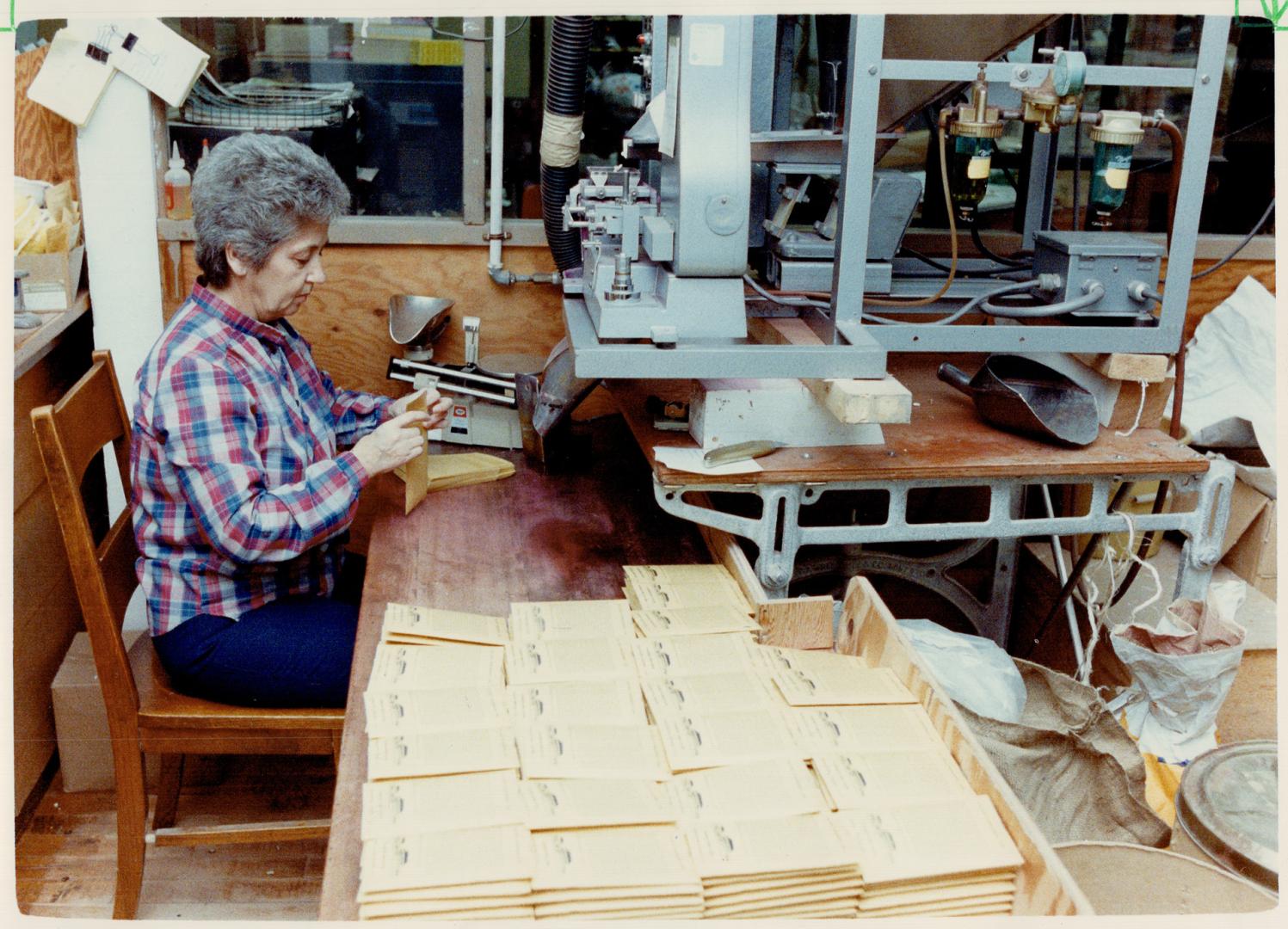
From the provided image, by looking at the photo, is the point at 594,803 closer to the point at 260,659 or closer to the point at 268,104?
the point at 260,659

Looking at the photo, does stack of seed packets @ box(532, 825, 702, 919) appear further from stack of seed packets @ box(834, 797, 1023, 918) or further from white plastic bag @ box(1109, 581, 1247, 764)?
white plastic bag @ box(1109, 581, 1247, 764)

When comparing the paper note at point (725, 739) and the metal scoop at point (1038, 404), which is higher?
the metal scoop at point (1038, 404)

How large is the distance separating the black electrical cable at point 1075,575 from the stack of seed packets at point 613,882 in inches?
61.9

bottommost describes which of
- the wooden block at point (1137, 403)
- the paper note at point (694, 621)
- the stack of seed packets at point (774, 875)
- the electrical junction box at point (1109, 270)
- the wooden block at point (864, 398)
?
the stack of seed packets at point (774, 875)

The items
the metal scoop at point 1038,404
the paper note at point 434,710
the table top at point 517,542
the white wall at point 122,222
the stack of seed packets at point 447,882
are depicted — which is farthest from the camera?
the white wall at point 122,222

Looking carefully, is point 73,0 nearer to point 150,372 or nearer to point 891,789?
point 150,372

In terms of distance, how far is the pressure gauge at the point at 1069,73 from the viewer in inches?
82.2

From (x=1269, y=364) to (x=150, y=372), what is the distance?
291 centimetres

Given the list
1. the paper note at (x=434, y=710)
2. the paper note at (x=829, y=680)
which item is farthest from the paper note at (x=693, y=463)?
the paper note at (x=434, y=710)

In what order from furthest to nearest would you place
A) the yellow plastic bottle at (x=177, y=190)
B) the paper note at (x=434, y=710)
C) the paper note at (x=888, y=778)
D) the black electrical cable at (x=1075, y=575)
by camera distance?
the yellow plastic bottle at (x=177, y=190) < the black electrical cable at (x=1075, y=575) < the paper note at (x=434, y=710) < the paper note at (x=888, y=778)

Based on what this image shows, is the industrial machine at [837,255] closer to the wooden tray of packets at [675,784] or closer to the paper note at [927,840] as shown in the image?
the wooden tray of packets at [675,784]

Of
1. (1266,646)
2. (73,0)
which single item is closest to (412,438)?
(73,0)

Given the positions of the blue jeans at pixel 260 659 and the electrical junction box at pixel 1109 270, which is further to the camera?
the electrical junction box at pixel 1109 270

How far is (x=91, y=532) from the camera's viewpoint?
2271 mm
